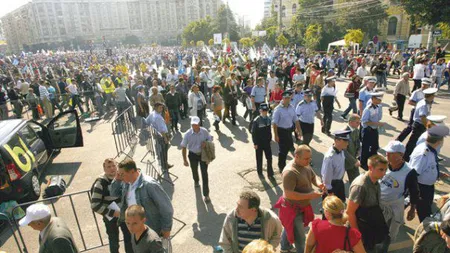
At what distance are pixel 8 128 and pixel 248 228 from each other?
20.7ft

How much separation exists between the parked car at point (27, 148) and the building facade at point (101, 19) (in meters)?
146

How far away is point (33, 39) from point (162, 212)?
16836 centimetres

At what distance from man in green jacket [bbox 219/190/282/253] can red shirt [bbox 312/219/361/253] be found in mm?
389

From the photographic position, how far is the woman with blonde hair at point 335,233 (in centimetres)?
279

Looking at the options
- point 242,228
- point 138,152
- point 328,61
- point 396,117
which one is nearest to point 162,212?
point 242,228

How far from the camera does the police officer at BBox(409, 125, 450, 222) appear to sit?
4074mm

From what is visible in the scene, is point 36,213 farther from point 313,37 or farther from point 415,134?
point 313,37

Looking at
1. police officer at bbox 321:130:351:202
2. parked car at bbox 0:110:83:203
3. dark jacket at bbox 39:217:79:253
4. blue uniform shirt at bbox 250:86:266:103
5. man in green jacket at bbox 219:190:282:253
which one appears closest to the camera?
man in green jacket at bbox 219:190:282:253

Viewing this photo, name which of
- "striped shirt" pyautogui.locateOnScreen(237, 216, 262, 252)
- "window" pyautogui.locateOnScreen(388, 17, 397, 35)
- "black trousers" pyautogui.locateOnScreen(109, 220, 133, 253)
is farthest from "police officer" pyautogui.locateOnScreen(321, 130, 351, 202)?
"window" pyautogui.locateOnScreen(388, 17, 397, 35)

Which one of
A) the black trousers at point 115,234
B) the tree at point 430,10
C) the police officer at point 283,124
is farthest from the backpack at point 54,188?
the tree at point 430,10

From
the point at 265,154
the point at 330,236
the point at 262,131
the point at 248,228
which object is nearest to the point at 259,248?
the point at 248,228

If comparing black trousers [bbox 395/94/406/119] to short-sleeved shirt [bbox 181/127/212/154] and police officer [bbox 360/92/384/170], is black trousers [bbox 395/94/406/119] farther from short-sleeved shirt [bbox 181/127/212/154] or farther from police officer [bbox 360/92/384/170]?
short-sleeved shirt [bbox 181/127/212/154]

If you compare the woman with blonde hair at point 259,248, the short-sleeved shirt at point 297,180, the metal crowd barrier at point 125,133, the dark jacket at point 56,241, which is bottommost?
the metal crowd barrier at point 125,133

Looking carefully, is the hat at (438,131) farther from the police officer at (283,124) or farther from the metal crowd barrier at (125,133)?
the metal crowd barrier at (125,133)
